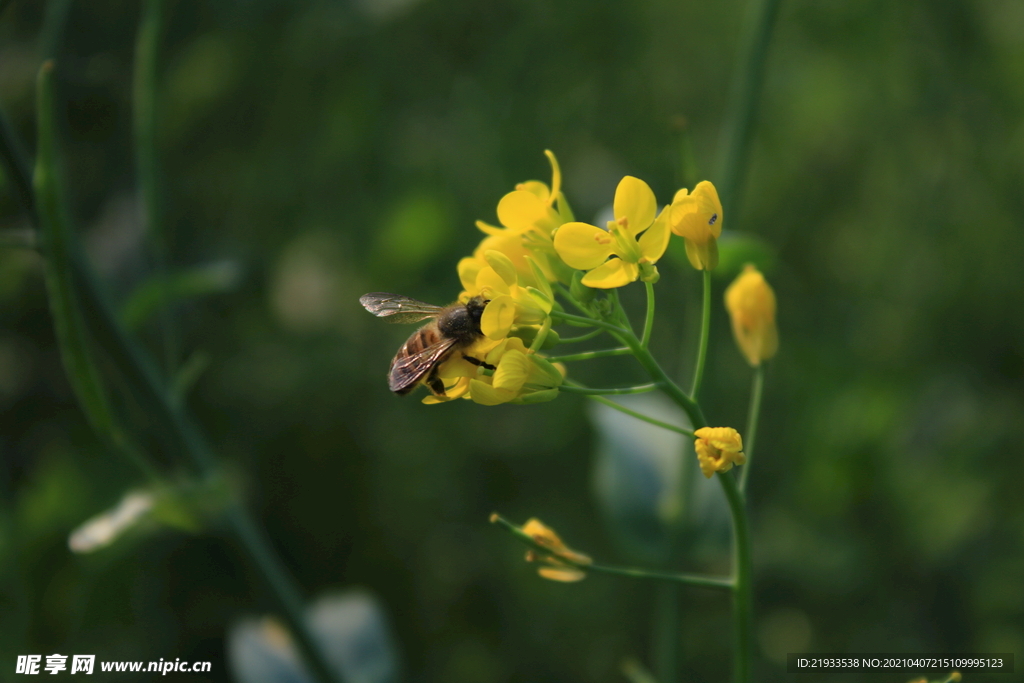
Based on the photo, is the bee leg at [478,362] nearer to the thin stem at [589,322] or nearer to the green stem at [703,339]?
the thin stem at [589,322]

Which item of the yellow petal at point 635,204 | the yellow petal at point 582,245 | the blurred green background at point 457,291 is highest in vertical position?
the yellow petal at point 635,204

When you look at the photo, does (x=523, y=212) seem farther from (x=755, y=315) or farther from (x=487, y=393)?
(x=755, y=315)

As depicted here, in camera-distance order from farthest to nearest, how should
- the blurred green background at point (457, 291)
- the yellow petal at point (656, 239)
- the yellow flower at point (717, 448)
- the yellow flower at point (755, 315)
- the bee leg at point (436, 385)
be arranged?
the blurred green background at point (457, 291) → the yellow flower at point (755, 315) → the bee leg at point (436, 385) → the yellow petal at point (656, 239) → the yellow flower at point (717, 448)

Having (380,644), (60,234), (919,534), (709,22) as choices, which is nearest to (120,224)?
(60,234)

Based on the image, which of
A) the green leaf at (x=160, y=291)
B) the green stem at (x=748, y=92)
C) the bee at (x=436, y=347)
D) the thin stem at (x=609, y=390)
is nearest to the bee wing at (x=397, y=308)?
the bee at (x=436, y=347)

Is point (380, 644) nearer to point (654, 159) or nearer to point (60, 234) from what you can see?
point (60, 234)

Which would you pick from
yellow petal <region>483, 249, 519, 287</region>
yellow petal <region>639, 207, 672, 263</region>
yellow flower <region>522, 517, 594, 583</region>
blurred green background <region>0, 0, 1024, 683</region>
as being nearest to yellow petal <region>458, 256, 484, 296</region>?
yellow petal <region>483, 249, 519, 287</region>

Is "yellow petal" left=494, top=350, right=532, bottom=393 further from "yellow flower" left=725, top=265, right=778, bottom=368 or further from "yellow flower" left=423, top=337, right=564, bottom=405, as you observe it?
"yellow flower" left=725, top=265, right=778, bottom=368
